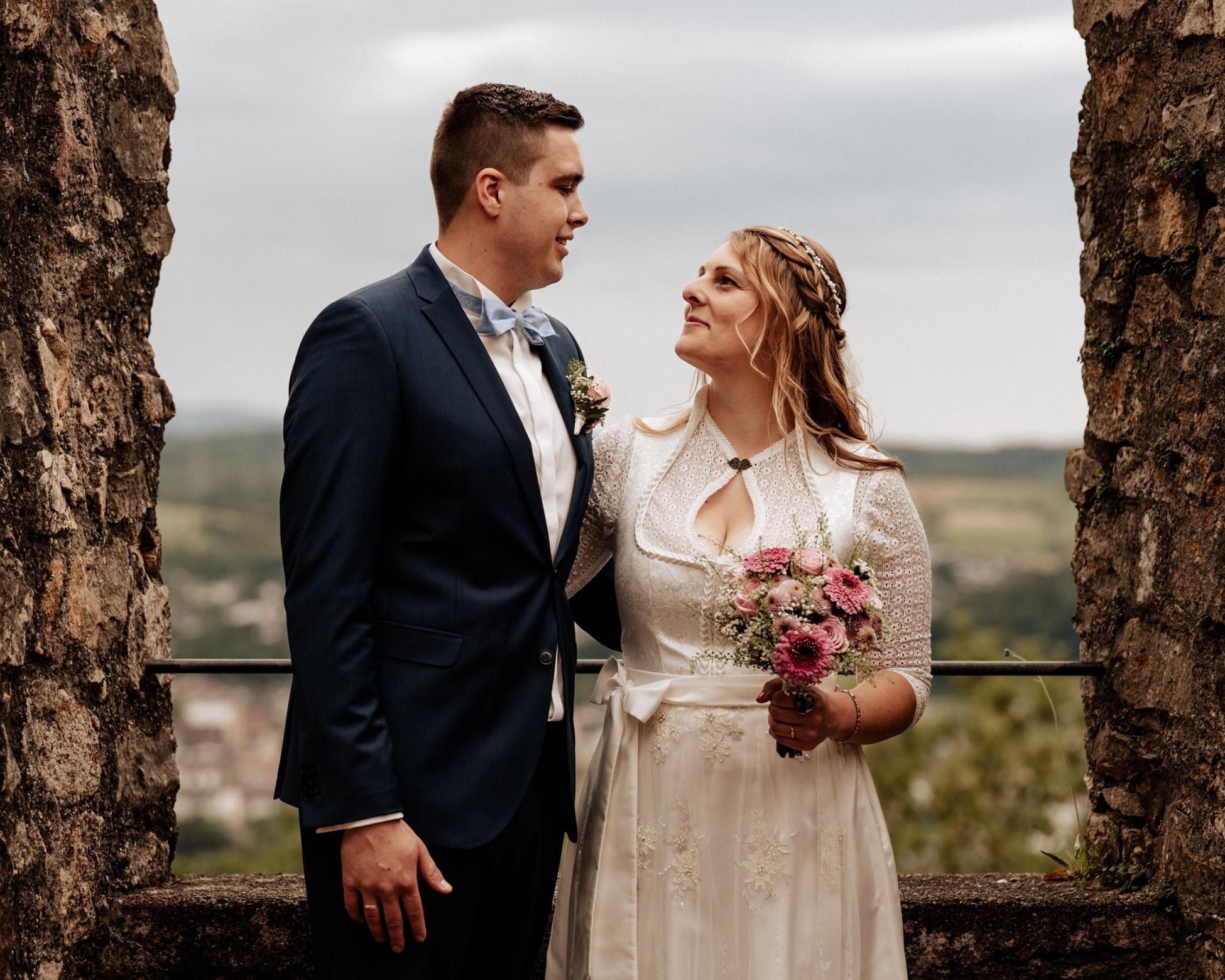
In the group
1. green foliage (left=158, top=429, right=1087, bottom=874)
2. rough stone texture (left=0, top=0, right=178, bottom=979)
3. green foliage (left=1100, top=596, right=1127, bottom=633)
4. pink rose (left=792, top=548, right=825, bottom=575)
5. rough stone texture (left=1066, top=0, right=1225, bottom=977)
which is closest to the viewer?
pink rose (left=792, top=548, right=825, bottom=575)

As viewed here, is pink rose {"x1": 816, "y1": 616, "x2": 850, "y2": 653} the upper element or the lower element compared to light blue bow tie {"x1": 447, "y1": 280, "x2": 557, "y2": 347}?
lower

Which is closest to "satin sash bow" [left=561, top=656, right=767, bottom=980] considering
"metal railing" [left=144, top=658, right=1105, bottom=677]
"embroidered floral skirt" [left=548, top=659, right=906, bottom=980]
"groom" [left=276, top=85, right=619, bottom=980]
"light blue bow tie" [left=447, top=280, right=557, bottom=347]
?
"embroidered floral skirt" [left=548, top=659, right=906, bottom=980]

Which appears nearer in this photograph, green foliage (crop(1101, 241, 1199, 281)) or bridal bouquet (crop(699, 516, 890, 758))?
bridal bouquet (crop(699, 516, 890, 758))

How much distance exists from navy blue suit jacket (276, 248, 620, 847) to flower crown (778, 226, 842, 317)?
897 millimetres

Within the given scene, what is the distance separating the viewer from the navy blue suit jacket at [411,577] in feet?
7.54

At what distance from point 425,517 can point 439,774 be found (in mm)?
493

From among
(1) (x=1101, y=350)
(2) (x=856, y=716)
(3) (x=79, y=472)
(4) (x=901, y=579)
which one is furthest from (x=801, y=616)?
(3) (x=79, y=472)

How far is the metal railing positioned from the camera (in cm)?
319

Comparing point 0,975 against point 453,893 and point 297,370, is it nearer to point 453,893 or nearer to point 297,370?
point 453,893

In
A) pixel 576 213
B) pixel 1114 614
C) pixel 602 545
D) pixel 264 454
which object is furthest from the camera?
pixel 264 454

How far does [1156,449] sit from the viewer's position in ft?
10.4

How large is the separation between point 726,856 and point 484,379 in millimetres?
1142

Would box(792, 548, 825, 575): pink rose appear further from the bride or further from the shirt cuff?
the shirt cuff

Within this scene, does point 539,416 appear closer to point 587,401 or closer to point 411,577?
point 587,401
